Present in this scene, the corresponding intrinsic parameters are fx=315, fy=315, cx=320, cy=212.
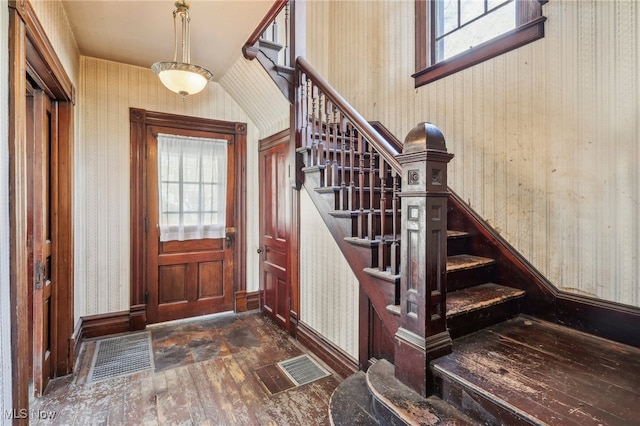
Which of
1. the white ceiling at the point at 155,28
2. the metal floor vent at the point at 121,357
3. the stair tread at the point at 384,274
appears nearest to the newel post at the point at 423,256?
the stair tread at the point at 384,274

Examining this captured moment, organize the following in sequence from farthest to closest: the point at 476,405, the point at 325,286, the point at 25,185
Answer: the point at 325,286 < the point at 25,185 < the point at 476,405

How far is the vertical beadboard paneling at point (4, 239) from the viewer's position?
1238 millimetres

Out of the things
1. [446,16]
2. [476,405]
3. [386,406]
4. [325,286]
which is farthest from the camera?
[325,286]

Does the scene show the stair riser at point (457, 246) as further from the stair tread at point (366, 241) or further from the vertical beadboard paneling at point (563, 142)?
the stair tread at point (366, 241)

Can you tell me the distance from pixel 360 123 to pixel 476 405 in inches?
58.7

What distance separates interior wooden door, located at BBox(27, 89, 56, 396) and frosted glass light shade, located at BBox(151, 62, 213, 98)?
2.74 feet

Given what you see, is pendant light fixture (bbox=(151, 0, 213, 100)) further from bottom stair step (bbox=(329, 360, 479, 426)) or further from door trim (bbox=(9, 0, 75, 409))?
bottom stair step (bbox=(329, 360, 479, 426))

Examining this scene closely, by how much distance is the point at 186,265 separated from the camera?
3668 mm

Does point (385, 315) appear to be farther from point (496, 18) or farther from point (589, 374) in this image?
point (496, 18)

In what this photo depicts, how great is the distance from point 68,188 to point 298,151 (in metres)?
1.84

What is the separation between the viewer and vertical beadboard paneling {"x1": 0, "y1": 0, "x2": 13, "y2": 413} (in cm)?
124

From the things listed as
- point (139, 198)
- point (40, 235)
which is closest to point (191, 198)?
point (139, 198)

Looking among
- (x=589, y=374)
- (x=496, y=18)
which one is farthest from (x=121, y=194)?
(x=589, y=374)

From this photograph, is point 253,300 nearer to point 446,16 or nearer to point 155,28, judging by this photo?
point 155,28
